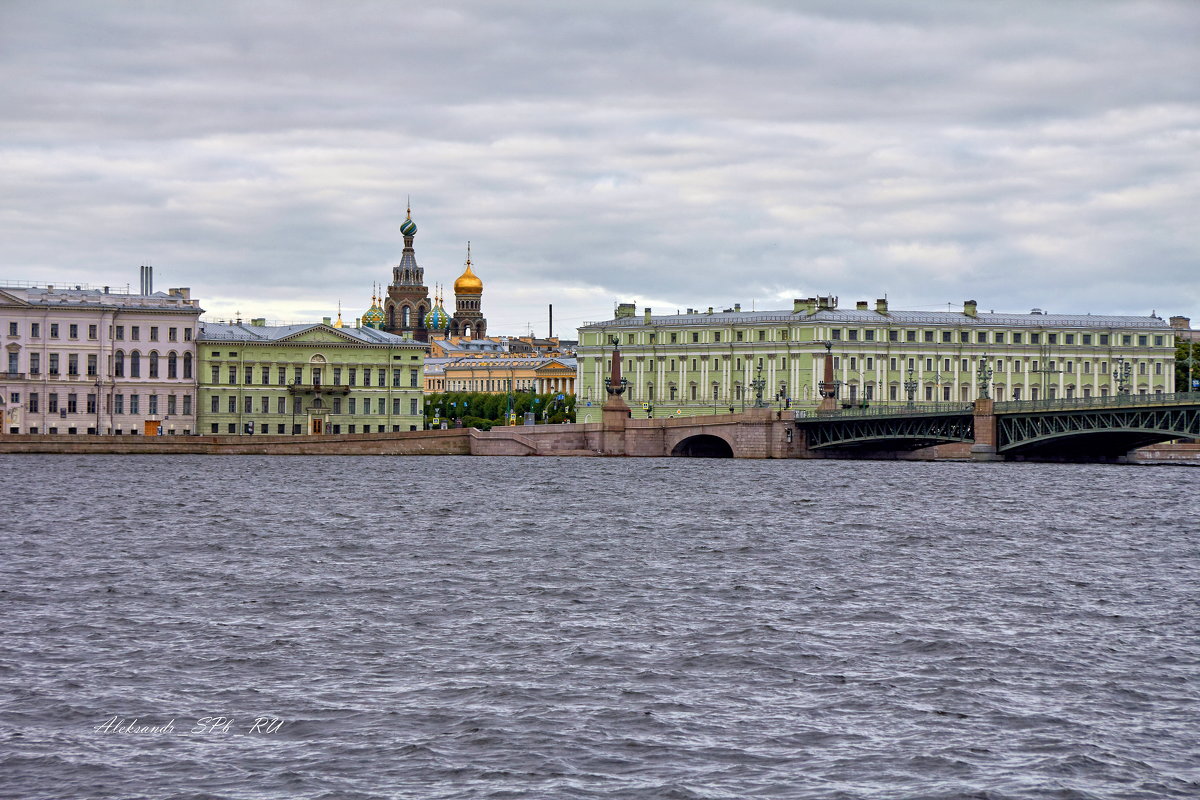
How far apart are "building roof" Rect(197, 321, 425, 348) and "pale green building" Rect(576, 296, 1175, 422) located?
18.3 m

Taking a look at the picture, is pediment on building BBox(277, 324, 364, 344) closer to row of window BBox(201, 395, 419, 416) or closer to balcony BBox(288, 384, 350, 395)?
balcony BBox(288, 384, 350, 395)

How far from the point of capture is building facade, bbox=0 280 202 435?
93.9 metres

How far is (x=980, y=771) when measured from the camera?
1530cm

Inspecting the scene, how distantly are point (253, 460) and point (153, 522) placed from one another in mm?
44250

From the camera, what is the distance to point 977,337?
118 m

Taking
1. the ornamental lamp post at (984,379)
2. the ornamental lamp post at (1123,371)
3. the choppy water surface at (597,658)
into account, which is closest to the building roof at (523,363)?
the ornamental lamp post at (1123,371)

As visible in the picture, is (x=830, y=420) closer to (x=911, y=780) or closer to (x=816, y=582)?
(x=816, y=582)

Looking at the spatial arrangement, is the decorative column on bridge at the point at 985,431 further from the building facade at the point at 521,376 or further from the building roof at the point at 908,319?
the building facade at the point at 521,376

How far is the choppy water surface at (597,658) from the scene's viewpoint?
1520cm

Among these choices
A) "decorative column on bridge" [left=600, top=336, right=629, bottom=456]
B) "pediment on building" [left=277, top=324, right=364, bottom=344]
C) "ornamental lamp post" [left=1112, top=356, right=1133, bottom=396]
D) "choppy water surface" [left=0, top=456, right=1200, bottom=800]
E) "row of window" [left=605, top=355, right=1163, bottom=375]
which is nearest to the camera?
"choppy water surface" [left=0, top=456, right=1200, bottom=800]

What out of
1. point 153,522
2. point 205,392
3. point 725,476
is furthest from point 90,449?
point 153,522

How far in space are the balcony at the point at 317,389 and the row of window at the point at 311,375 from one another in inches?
28.1
